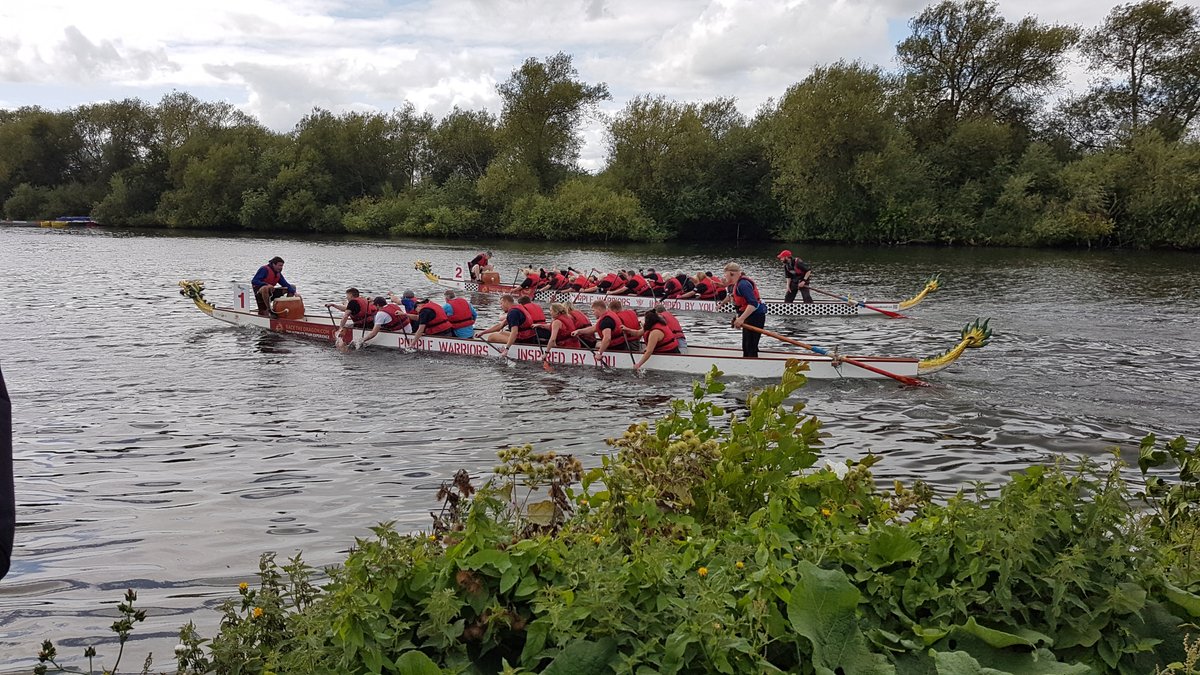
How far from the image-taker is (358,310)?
63.1 feet

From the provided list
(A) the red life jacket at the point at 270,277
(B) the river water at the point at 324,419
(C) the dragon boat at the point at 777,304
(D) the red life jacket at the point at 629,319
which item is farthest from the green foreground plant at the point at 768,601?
(A) the red life jacket at the point at 270,277

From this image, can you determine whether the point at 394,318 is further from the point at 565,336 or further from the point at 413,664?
the point at 413,664

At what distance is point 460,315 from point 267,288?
640 cm

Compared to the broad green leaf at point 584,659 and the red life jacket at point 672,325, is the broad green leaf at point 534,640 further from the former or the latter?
the red life jacket at point 672,325

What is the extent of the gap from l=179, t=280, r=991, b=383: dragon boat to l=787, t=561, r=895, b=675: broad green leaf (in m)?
9.23

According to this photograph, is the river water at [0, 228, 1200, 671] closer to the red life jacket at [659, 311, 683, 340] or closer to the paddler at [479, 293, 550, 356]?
the paddler at [479, 293, 550, 356]

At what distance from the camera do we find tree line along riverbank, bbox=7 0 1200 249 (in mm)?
55094

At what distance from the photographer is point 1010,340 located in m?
19.8

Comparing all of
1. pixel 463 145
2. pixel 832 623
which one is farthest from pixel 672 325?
pixel 463 145

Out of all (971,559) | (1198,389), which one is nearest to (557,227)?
(1198,389)

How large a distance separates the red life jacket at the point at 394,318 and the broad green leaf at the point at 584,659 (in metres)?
16.6

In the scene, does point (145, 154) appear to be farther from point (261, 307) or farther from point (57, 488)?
point (57, 488)

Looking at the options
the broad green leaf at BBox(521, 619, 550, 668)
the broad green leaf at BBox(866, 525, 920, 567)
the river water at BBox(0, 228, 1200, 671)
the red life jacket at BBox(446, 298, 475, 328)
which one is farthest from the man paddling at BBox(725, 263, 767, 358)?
the broad green leaf at BBox(521, 619, 550, 668)

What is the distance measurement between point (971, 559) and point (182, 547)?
7.39 meters
